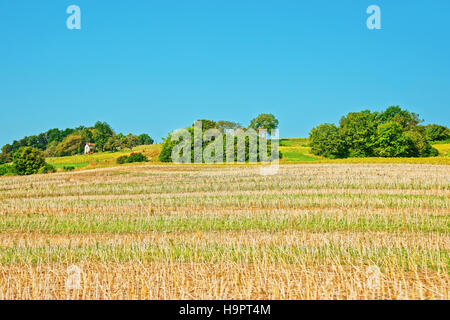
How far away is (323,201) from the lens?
21047 mm

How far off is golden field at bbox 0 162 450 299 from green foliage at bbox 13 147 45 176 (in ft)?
177

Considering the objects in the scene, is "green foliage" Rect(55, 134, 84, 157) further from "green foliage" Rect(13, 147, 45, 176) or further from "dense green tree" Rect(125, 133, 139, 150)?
"green foliage" Rect(13, 147, 45, 176)

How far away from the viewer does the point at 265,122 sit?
13112cm

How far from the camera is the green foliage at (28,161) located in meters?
71.0

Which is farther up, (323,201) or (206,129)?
(206,129)

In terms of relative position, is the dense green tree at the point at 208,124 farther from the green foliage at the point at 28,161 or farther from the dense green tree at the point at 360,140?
the green foliage at the point at 28,161

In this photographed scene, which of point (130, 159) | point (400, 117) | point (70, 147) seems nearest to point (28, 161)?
point (130, 159)

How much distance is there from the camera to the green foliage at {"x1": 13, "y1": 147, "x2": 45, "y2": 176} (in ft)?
233

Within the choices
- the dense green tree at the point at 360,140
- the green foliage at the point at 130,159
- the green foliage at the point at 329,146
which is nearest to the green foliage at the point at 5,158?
the green foliage at the point at 130,159

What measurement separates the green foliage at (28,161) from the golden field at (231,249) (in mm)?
53843

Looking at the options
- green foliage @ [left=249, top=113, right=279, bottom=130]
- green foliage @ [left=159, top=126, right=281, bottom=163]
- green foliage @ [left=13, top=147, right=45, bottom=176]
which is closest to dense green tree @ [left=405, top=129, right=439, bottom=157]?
green foliage @ [left=159, top=126, right=281, bottom=163]
